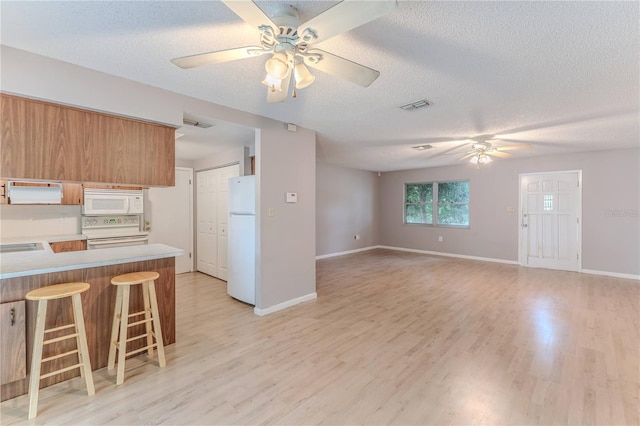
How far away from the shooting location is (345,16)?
1.29 m

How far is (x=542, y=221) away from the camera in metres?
6.00

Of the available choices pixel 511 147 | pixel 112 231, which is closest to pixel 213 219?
pixel 112 231

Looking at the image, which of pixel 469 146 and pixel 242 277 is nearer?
pixel 242 277

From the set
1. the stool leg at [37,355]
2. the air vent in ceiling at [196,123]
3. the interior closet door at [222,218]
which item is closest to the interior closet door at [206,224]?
the interior closet door at [222,218]

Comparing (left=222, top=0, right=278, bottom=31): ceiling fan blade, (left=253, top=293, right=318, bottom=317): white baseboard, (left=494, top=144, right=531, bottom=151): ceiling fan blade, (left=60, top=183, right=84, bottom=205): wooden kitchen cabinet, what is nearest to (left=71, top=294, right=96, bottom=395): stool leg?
(left=253, top=293, right=318, bottom=317): white baseboard

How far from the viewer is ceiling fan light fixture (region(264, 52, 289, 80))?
1.62 meters

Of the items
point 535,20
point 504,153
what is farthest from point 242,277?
point 504,153

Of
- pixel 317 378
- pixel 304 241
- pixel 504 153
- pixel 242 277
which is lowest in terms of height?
pixel 317 378

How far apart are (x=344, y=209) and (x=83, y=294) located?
6.03 m

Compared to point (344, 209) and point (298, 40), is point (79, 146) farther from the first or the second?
point (344, 209)

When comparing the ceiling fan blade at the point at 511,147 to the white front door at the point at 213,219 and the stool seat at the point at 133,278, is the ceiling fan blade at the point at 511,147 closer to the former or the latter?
the white front door at the point at 213,219

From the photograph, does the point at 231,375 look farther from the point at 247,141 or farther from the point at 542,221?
the point at 542,221

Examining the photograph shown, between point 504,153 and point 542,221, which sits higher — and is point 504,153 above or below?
above

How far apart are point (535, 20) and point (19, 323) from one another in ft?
12.3
